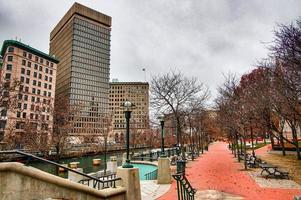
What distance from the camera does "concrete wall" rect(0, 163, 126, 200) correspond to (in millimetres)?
5660

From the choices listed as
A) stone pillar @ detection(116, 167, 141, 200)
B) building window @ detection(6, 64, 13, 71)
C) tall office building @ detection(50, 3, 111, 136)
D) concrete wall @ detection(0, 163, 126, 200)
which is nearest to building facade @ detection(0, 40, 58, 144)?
building window @ detection(6, 64, 13, 71)

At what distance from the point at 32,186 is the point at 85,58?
136894mm

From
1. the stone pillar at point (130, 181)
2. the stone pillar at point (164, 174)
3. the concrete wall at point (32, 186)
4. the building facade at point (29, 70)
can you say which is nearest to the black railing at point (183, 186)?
the stone pillar at point (130, 181)

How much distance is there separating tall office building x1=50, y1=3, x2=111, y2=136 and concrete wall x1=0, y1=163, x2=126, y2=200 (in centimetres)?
12024

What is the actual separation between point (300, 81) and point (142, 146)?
74.6m

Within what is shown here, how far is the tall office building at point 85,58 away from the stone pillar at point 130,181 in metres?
118

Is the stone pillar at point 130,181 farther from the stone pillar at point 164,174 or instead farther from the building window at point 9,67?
the building window at point 9,67

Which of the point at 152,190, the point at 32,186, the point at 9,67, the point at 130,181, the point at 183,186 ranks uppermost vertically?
the point at 9,67

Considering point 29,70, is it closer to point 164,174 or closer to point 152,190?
point 164,174

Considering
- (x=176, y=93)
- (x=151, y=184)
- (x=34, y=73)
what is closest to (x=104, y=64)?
(x=34, y=73)

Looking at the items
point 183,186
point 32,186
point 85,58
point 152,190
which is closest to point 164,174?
point 152,190

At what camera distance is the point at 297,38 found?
31.1 ft

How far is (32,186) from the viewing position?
5.90 m

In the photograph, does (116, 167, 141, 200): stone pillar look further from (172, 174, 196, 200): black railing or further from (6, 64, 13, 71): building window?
(6, 64, 13, 71): building window
